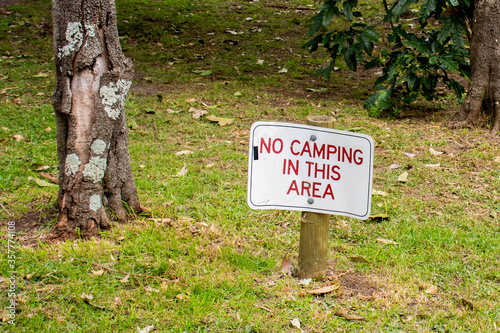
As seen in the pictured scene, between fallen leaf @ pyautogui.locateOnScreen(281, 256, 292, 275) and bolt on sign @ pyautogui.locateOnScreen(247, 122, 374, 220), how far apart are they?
→ 1.60ft

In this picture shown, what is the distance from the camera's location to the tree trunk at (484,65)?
4.45 m

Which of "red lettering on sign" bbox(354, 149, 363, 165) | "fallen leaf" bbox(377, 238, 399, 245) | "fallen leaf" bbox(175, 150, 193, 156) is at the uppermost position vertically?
"red lettering on sign" bbox(354, 149, 363, 165)

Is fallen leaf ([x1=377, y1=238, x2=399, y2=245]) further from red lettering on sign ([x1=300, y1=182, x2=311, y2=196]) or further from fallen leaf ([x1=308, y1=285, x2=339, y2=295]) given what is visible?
red lettering on sign ([x1=300, y1=182, x2=311, y2=196])

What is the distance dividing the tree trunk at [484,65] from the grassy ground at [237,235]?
10.5 inches

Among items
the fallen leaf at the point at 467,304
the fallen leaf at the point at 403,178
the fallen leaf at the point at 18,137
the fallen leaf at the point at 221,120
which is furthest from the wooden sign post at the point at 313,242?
the fallen leaf at the point at 18,137

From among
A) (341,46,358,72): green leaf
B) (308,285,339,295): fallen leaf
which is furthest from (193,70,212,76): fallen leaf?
(308,285,339,295): fallen leaf

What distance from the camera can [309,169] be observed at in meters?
2.35

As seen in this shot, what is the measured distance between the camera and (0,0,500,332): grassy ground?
2.38 meters

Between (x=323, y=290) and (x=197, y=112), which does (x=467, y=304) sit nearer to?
(x=323, y=290)

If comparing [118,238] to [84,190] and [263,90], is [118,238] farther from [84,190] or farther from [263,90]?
[263,90]

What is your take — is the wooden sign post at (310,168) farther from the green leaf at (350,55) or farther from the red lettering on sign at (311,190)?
the green leaf at (350,55)

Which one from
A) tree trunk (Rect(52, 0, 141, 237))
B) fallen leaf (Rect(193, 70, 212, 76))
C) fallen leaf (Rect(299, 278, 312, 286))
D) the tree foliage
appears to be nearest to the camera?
fallen leaf (Rect(299, 278, 312, 286))

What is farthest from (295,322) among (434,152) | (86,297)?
(434,152)

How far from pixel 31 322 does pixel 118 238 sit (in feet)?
2.44
